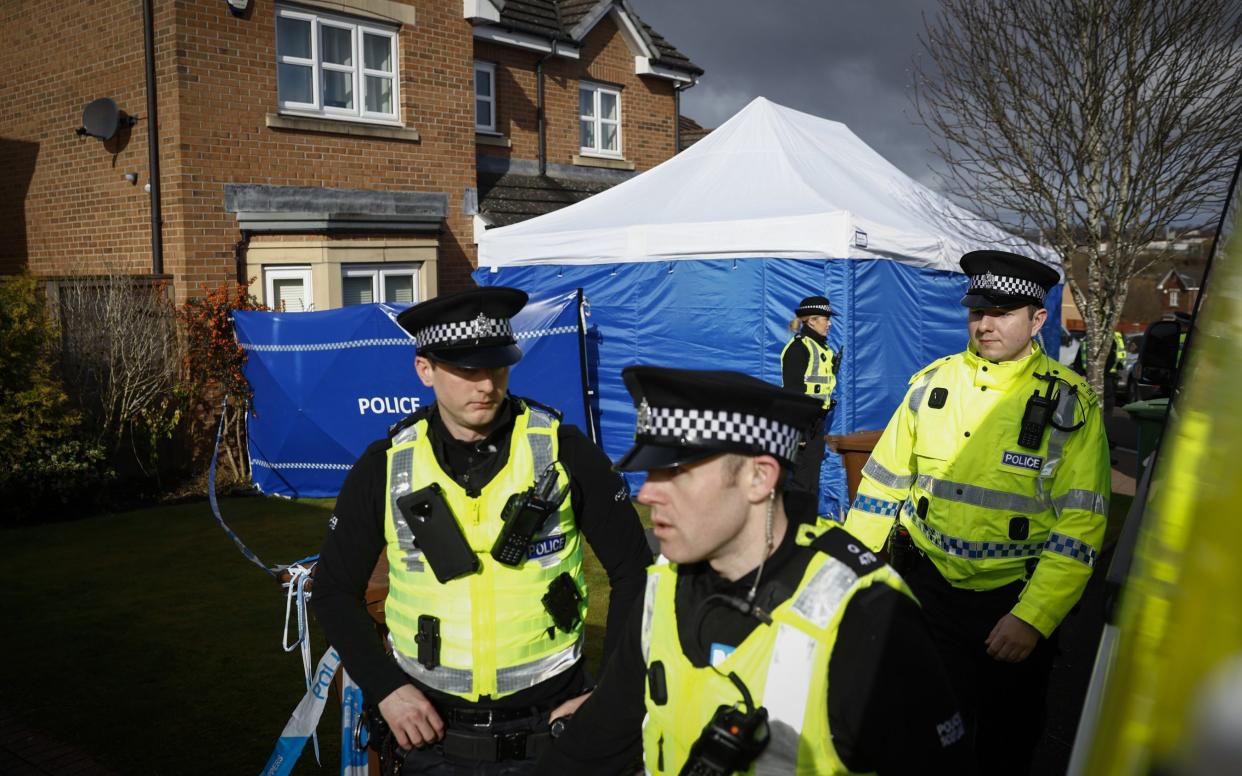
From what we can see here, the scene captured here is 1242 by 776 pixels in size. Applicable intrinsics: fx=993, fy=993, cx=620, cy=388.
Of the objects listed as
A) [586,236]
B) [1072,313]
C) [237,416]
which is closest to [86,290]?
[237,416]

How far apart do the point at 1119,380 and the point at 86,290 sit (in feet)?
67.5

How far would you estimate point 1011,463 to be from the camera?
374cm

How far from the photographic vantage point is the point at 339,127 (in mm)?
13391

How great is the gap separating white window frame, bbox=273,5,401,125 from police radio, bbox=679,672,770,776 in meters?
12.7

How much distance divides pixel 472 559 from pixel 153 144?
36.8ft

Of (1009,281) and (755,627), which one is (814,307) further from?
(755,627)

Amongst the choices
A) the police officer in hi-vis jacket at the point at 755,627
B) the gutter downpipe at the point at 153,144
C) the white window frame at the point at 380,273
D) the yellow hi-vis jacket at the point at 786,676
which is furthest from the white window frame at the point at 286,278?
the yellow hi-vis jacket at the point at 786,676

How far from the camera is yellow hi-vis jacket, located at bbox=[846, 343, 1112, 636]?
351cm

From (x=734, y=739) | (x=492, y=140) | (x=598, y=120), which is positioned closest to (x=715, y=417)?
(x=734, y=739)

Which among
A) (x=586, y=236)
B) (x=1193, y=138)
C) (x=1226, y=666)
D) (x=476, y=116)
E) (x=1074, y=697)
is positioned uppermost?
(x=476, y=116)

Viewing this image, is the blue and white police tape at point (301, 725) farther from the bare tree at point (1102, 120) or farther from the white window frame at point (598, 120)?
the white window frame at point (598, 120)

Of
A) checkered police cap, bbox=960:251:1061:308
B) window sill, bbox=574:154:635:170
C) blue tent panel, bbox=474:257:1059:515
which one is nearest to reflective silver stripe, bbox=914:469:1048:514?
checkered police cap, bbox=960:251:1061:308

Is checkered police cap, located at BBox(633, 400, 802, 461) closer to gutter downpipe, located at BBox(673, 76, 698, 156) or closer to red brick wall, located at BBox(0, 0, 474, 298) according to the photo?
red brick wall, located at BBox(0, 0, 474, 298)

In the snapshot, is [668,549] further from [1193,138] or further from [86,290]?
[86,290]
